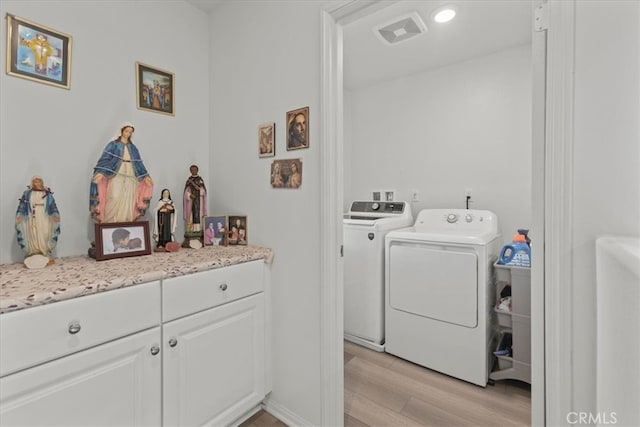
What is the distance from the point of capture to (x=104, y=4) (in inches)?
58.4

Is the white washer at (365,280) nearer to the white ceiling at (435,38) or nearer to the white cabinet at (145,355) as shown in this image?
the white cabinet at (145,355)

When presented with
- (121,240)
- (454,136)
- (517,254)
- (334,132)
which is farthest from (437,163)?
(121,240)

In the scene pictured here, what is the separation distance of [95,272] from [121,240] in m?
0.31

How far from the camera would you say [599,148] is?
827 mm

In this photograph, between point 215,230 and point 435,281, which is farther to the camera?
point 435,281

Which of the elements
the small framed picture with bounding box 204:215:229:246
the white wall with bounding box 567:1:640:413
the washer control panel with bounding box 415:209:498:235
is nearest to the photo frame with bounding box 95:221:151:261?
the small framed picture with bounding box 204:215:229:246

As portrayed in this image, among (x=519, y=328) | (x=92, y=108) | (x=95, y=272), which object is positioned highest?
(x=92, y=108)

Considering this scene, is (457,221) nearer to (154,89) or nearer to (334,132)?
(334,132)

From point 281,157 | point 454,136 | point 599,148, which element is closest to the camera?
point 599,148

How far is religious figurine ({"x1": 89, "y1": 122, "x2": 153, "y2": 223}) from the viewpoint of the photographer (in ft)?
4.37

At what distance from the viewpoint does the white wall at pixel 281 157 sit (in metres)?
1.44

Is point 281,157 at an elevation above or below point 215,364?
above

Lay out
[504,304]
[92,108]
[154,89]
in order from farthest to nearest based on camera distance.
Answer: [504,304], [154,89], [92,108]

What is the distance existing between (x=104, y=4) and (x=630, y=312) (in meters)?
2.32
